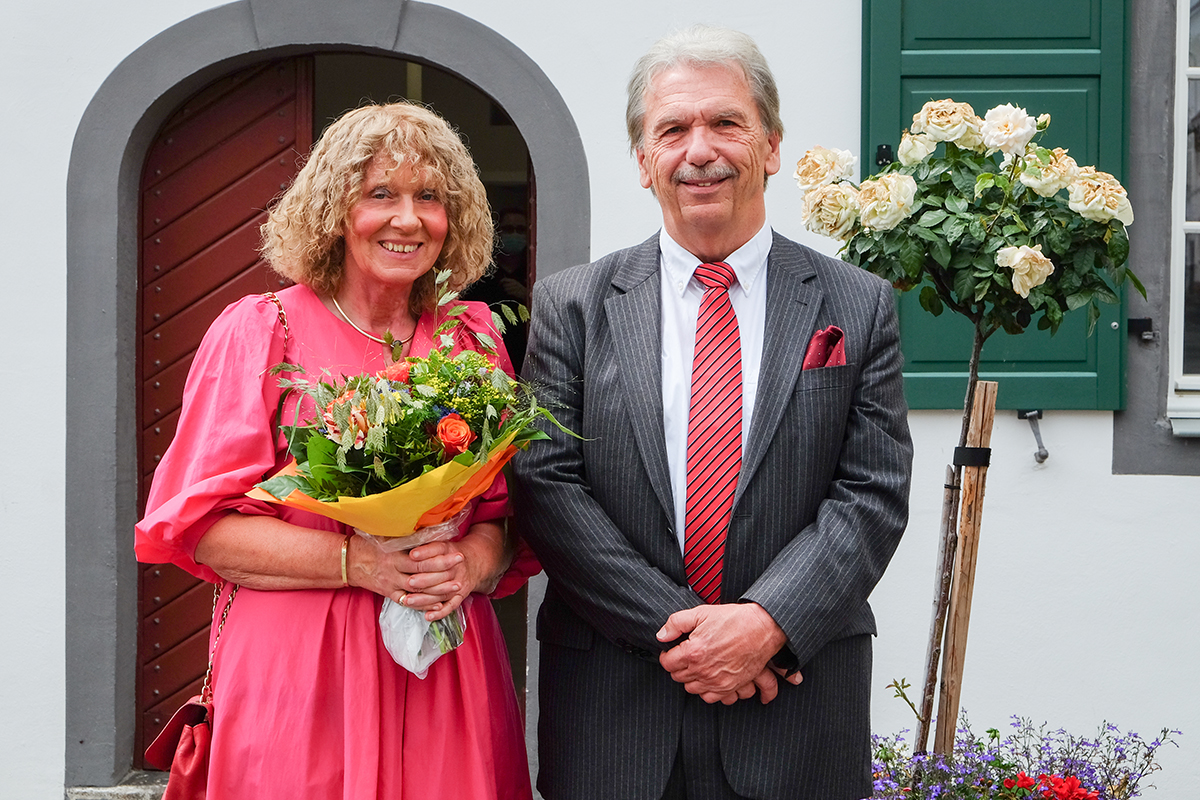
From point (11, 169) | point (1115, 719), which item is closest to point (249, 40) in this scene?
point (11, 169)

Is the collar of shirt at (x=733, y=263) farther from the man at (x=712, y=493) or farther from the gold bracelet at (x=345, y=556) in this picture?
the gold bracelet at (x=345, y=556)

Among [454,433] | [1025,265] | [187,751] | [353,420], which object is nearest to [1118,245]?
[1025,265]

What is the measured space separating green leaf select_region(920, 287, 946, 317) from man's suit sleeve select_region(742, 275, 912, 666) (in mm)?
603

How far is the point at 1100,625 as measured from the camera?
12.5 feet

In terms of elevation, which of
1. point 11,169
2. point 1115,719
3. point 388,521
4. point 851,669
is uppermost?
point 11,169

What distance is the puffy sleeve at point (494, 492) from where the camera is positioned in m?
2.24

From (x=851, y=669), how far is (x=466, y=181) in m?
1.30

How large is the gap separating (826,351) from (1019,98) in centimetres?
222

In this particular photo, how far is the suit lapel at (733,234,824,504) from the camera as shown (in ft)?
6.70

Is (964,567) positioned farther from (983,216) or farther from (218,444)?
(218,444)

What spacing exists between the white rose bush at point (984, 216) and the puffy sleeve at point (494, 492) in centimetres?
91

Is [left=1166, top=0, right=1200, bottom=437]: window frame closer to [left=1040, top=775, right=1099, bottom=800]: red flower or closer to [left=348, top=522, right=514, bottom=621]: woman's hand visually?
[left=1040, top=775, right=1099, bottom=800]: red flower

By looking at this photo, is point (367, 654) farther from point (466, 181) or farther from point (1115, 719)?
point (1115, 719)

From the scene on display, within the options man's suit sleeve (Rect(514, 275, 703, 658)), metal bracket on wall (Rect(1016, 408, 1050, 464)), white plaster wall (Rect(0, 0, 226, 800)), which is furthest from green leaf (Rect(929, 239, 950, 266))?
white plaster wall (Rect(0, 0, 226, 800))
